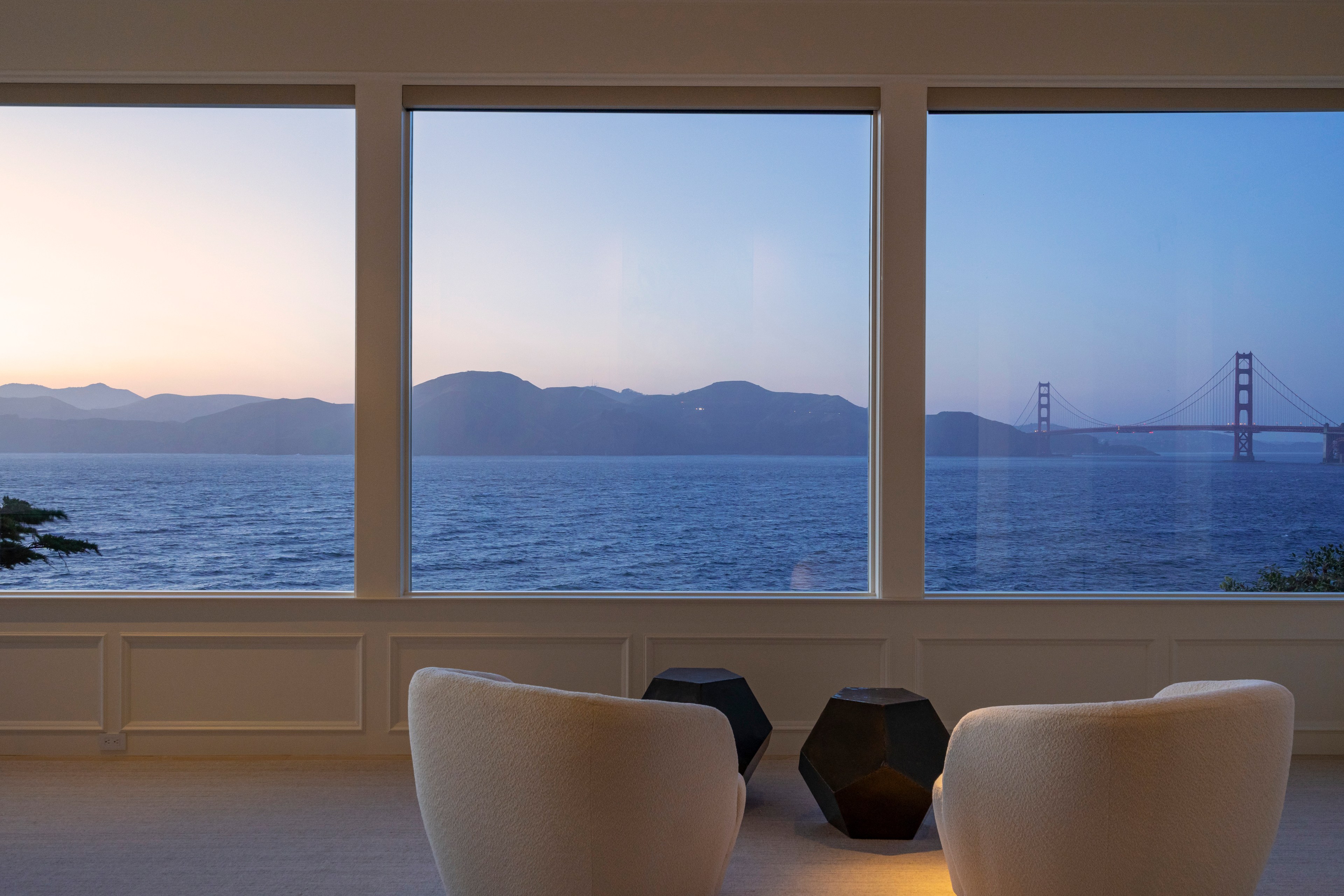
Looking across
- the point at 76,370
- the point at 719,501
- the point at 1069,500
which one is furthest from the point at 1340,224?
the point at 76,370

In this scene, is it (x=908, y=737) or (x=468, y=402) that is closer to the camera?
(x=908, y=737)

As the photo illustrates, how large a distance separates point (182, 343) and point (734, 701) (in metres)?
2.95

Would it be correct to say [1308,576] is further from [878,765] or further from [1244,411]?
[878,765]

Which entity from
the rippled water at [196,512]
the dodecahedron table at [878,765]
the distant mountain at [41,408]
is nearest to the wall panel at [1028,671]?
the dodecahedron table at [878,765]

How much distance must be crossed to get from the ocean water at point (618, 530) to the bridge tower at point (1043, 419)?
0.07 metres

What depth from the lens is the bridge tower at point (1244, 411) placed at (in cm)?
371

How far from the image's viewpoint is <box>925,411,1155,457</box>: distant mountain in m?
3.71

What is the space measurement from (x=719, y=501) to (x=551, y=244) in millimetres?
1448

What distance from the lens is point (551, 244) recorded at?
12.3ft

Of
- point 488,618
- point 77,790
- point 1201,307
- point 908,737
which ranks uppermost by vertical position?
point 1201,307

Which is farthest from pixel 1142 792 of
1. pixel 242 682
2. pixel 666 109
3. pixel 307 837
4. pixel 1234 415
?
pixel 242 682

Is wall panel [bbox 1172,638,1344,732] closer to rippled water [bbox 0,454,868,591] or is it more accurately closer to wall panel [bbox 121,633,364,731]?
rippled water [bbox 0,454,868,591]

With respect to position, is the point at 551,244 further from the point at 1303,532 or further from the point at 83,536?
the point at 1303,532

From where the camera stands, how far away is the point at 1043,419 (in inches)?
147
